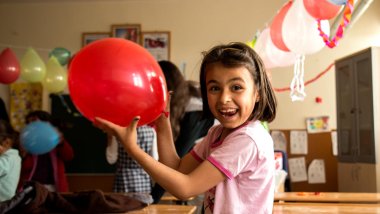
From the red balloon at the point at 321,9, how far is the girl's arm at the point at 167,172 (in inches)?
60.6

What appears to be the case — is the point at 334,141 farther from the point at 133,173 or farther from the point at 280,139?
the point at 133,173

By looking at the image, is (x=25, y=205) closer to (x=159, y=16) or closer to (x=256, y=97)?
(x=256, y=97)

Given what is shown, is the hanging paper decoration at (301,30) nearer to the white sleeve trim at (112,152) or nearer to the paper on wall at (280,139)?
the white sleeve trim at (112,152)

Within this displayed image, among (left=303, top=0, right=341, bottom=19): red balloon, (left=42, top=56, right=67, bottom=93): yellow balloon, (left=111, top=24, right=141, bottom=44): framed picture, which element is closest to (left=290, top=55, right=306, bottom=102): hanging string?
(left=303, top=0, right=341, bottom=19): red balloon

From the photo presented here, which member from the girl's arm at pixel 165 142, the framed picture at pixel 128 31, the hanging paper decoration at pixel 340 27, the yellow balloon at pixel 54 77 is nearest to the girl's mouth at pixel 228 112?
the girl's arm at pixel 165 142

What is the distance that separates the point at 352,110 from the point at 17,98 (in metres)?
3.89

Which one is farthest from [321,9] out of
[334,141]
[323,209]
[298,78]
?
[334,141]

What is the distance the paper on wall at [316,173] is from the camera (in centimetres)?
488

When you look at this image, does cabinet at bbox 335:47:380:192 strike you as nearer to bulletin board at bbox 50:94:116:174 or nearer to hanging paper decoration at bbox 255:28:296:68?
hanging paper decoration at bbox 255:28:296:68

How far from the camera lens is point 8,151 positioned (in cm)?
262

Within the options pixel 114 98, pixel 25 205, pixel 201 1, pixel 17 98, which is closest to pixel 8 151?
pixel 25 205

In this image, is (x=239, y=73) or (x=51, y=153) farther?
(x=51, y=153)

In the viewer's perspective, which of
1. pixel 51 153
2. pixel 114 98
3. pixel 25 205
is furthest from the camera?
pixel 51 153

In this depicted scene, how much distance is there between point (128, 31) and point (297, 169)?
259 centimetres
